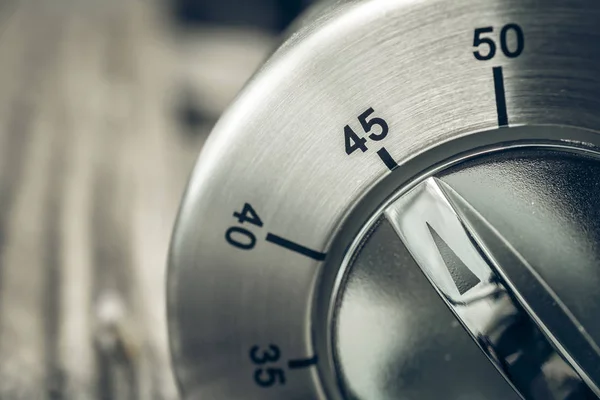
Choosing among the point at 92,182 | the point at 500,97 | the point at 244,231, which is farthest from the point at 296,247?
the point at 92,182

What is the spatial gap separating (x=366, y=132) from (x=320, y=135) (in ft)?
0.08

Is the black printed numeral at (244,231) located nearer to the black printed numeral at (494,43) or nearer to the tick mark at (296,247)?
the tick mark at (296,247)

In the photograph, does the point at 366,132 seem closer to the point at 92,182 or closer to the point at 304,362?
the point at 304,362

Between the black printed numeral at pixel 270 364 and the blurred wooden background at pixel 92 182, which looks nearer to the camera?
the black printed numeral at pixel 270 364

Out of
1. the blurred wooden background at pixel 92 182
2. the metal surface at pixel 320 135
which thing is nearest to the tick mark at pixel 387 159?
the metal surface at pixel 320 135

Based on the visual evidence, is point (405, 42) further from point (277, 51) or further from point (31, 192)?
point (31, 192)

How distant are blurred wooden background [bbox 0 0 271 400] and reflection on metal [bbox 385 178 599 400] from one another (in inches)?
16.4

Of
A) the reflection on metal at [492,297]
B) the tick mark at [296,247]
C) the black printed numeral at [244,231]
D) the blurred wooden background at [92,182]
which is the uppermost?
the blurred wooden background at [92,182]

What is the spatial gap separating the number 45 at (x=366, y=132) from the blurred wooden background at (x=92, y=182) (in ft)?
1.38

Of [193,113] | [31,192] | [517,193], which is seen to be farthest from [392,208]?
[193,113]

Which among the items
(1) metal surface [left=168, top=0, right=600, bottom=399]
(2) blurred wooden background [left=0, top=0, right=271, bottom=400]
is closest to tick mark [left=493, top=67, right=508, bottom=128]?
(1) metal surface [left=168, top=0, right=600, bottom=399]

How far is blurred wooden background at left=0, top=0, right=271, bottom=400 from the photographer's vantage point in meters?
0.72

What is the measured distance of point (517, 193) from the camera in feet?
1.15

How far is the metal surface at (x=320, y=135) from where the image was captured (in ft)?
1.11
